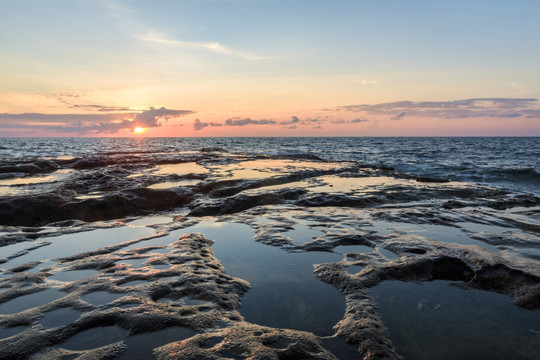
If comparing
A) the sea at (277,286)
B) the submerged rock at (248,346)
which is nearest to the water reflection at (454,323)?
the sea at (277,286)

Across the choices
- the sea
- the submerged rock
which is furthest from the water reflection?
the submerged rock

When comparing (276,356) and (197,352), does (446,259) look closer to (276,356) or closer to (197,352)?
(276,356)

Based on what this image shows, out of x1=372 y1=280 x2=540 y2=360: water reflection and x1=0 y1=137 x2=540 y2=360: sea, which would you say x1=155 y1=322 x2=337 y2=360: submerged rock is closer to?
x1=0 y1=137 x2=540 y2=360: sea

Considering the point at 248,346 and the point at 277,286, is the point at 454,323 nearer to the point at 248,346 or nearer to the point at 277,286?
the point at 277,286

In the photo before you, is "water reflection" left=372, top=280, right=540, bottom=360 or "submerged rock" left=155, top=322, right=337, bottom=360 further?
"water reflection" left=372, top=280, right=540, bottom=360

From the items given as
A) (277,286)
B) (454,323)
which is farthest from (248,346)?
(454,323)

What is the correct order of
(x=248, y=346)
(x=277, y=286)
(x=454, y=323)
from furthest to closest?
(x=277, y=286) < (x=454, y=323) < (x=248, y=346)

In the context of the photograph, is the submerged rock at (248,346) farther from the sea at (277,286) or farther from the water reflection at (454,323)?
the water reflection at (454,323)

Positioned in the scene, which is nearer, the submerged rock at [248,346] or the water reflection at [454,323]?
the submerged rock at [248,346]

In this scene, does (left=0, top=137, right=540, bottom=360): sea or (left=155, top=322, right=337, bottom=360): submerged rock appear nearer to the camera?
(left=155, top=322, right=337, bottom=360): submerged rock

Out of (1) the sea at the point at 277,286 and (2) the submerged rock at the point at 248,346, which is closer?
(2) the submerged rock at the point at 248,346

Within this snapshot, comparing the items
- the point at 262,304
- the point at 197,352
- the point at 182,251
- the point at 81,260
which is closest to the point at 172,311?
the point at 197,352

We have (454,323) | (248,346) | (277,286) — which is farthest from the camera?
(277,286)

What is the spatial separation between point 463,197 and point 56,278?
39.4ft
